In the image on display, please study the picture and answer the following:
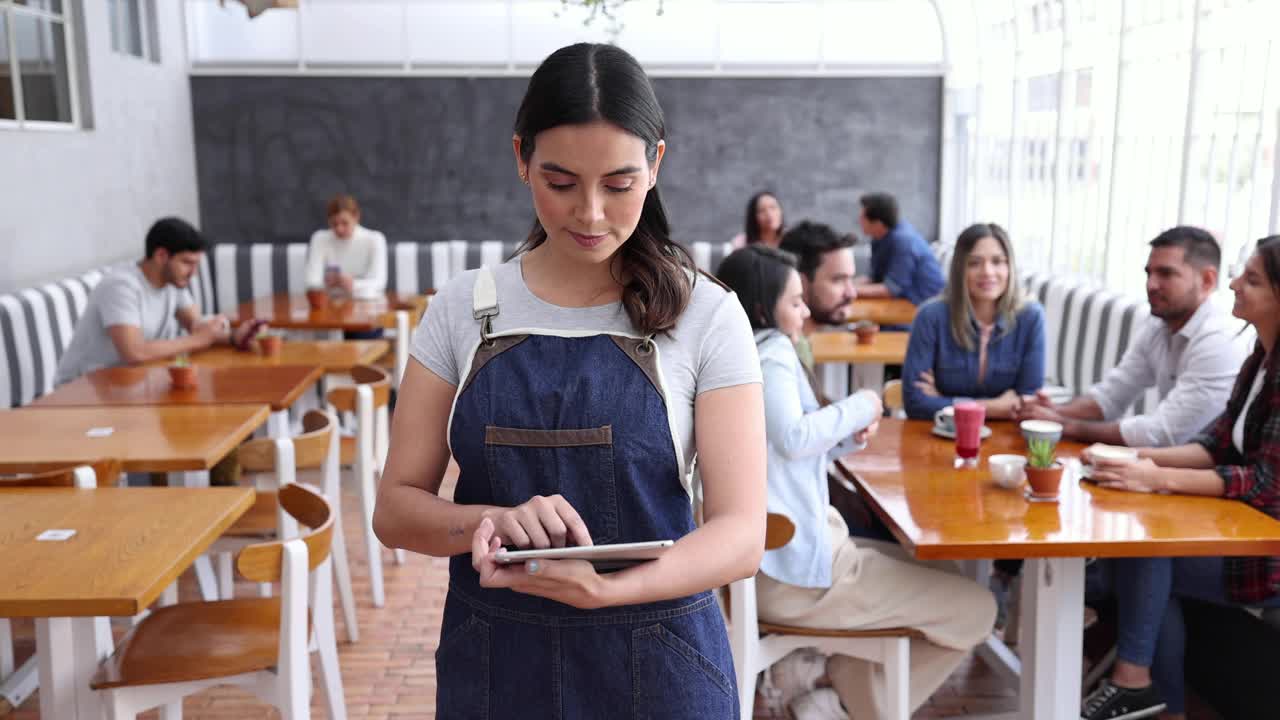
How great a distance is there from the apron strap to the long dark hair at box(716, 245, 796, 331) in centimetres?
160

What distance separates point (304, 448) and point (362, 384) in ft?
3.17

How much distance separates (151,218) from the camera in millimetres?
7645

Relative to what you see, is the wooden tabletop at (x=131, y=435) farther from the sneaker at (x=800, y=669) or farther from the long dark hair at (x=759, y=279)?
the sneaker at (x=800, y=669)

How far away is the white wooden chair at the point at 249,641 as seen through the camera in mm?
2389

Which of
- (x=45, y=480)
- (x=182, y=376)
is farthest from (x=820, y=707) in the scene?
(x=182, y=376)

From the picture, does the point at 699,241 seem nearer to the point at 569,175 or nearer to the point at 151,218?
the point at 151,218

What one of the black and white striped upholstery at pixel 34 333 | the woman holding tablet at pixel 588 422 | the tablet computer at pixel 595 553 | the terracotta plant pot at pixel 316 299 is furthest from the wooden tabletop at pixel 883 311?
the tablet computer at pixel 595 553

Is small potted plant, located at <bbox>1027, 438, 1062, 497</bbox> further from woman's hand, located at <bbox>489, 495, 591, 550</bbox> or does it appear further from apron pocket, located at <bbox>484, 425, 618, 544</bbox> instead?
woman's hand, located at <bbox>489, 495, 591, 550</bbox>

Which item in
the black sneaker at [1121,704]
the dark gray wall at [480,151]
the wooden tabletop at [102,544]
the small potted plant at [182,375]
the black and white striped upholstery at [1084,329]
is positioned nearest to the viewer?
the wooden tabletop at [102,544]

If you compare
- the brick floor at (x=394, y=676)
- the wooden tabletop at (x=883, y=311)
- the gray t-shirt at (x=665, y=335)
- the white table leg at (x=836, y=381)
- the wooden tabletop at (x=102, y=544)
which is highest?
the gray t-shirt at (x=665, y=335)

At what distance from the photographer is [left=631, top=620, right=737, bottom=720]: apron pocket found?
138cm

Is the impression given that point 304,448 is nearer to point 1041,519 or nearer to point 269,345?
point 269,345

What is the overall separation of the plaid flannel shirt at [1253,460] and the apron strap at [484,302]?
2.12 metres

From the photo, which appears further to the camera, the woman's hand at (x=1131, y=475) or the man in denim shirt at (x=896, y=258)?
the man in denim shirt at (x=896, y=258)
